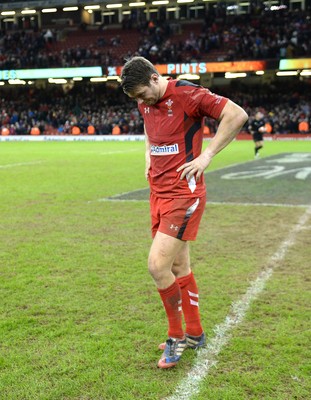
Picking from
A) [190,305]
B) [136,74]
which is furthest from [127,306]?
[136,74]

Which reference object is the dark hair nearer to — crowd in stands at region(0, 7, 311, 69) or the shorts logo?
the shorts logo

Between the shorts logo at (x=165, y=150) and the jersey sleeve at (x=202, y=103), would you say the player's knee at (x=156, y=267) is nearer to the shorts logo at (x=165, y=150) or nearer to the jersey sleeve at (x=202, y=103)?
the shorts logo at (x=165, y=150)

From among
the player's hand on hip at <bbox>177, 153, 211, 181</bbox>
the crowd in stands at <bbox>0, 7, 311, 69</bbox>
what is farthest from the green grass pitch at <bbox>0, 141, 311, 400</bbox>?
the crowd in stands at <bbox>0, 7, 311, 69</bbox>

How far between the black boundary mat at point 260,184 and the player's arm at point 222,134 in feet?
22.5

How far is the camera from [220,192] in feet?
37.8

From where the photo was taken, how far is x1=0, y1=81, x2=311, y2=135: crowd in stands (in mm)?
36125

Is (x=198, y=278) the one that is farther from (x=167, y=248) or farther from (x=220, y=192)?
(x=220, y=192)

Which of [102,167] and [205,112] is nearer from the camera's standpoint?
[205,112]

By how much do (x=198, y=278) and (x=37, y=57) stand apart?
4095cm

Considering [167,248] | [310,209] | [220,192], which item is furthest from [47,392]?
[220,192]

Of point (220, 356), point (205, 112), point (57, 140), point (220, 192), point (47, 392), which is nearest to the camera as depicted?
point (47, 392)

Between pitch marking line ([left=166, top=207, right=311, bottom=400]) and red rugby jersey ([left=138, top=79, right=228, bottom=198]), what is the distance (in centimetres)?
116

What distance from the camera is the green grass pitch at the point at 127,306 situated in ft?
11.0

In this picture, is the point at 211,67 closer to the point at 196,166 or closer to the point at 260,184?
the point at 260,184
